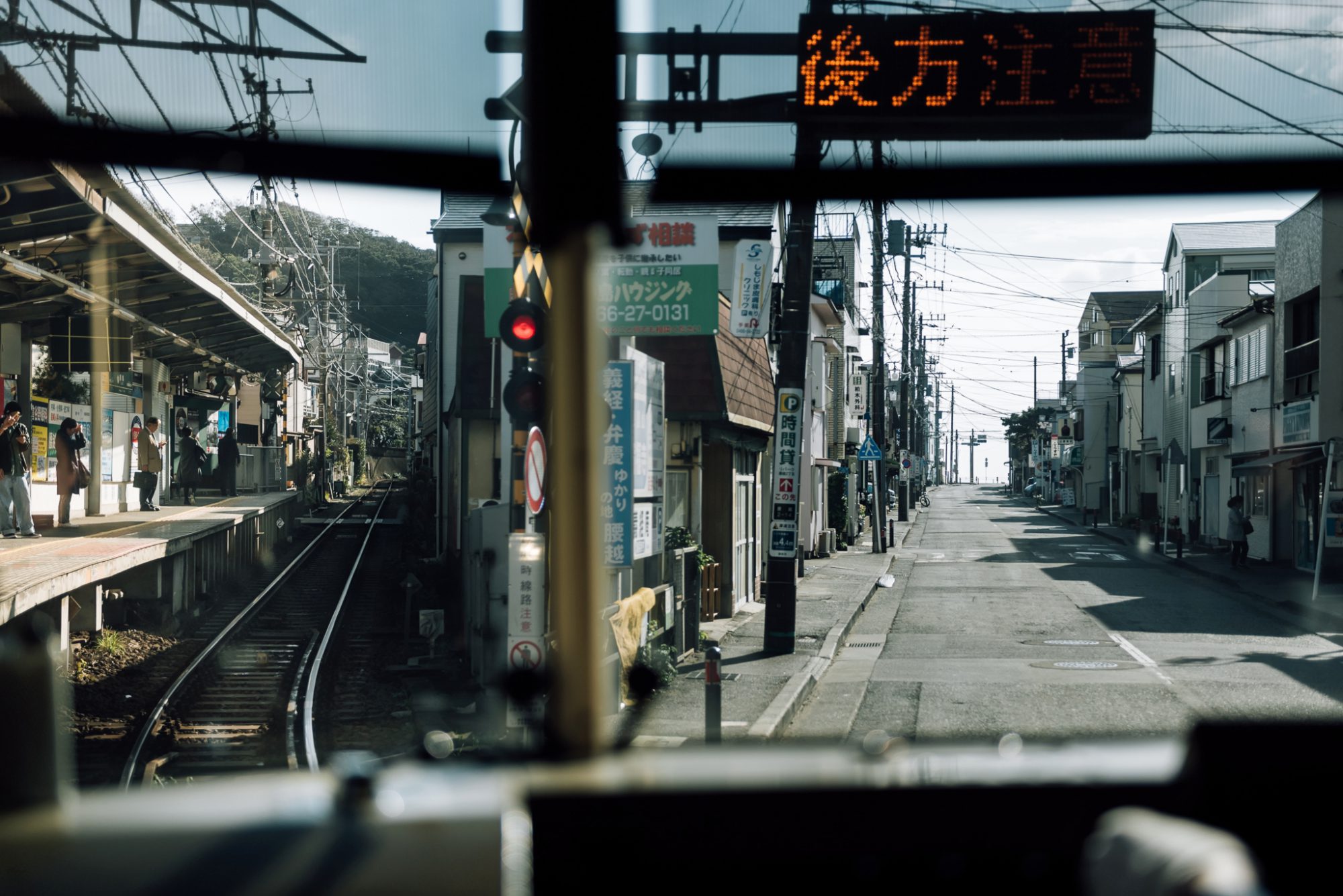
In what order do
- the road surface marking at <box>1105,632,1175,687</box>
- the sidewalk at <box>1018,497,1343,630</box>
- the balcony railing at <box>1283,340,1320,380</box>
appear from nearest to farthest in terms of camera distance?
1. the road surface marking at <box>1105,632,1175,687</box>
2. the sidewalk at <box>1018,497,1343,630</box>
3. the balcony railing at <box>1283,340,1320,380</box>

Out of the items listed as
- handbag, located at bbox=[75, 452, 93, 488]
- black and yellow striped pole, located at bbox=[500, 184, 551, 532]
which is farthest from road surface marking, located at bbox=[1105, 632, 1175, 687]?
handbag, located at bbox=[75, 452, 93, 488]

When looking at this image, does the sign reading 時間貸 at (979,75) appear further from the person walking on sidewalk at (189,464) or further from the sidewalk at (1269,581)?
the person walking on sidewalk at (189,464)

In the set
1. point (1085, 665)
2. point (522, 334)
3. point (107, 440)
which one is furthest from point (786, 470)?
point (107, 440)

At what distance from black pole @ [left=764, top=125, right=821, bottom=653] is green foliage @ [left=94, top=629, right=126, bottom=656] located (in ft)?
23.9

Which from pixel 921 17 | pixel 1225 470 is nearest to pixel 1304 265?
pixel 1225 470

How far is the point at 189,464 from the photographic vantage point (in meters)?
24.8

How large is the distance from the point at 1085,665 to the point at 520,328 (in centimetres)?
874

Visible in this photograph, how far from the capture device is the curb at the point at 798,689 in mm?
8875

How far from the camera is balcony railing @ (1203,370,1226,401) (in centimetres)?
3256

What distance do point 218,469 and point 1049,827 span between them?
98.8 ft

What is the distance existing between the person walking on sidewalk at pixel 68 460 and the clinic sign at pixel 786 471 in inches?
378

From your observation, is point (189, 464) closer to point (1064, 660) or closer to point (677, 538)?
point (677, 538)

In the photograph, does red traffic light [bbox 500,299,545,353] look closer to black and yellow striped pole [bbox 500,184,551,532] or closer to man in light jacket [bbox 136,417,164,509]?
black and yellow striped pole [bbox 500,184,551,532]

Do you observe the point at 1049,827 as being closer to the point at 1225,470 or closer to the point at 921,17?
the point at 921,17
